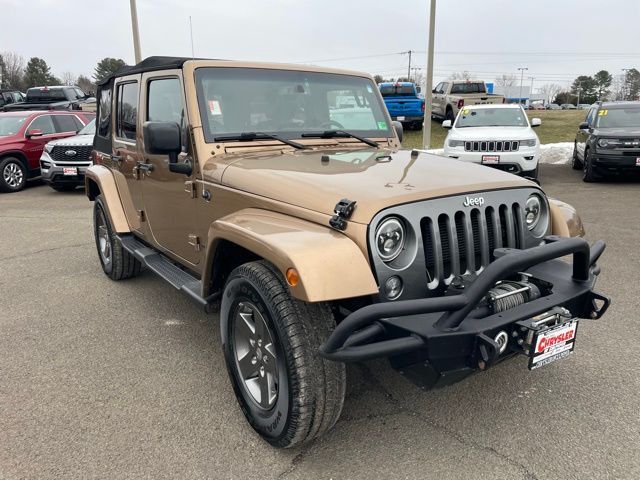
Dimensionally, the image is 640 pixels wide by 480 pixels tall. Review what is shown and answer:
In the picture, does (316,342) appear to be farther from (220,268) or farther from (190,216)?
(190,216)

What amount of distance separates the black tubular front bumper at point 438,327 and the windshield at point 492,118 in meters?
9.71

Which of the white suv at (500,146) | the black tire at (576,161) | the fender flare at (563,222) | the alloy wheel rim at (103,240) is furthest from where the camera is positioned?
the black tire at (576,161)

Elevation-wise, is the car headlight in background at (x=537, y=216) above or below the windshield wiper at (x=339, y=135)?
below

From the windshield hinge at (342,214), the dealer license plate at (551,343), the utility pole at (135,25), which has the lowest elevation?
the dealer license plate at (551,343)

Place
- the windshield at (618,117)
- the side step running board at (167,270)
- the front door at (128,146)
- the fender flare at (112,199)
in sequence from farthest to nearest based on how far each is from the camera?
the windshield at (618,117) → the fender flare at (112,199) → the front door at (128,146) → the side step running board at (167,270)

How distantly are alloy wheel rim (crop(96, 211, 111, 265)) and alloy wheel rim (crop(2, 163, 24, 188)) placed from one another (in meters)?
7.53

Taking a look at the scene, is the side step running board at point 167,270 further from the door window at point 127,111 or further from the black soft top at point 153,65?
the black soft top at point 153,65

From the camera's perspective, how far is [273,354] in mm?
2543

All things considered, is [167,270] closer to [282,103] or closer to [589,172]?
[282,103]

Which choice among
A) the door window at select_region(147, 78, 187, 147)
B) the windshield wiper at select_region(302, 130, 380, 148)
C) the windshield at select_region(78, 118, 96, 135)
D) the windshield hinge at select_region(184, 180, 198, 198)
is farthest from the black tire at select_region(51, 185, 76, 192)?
the windshield wiper at select_region(302, 130, 380, 148)

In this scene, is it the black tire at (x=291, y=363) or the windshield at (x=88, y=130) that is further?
the windshield at (x=88, y=130)

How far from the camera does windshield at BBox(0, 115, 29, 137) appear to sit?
1177 centimetres

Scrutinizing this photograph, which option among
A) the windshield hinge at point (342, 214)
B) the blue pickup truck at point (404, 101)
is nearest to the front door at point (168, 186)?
the windshield hinge at point (342, 214)

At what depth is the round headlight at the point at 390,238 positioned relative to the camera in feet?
7.75
